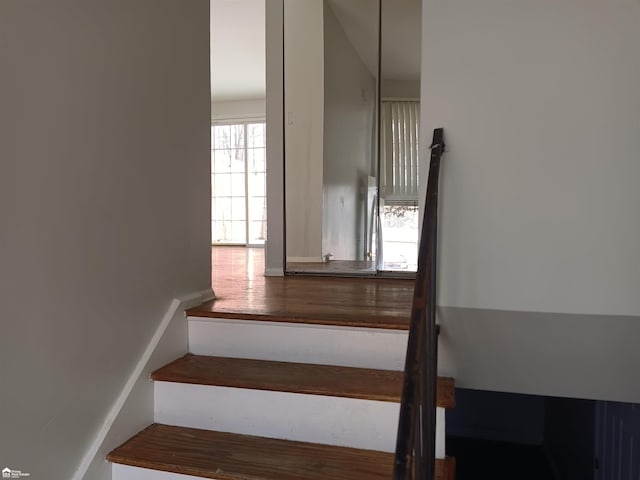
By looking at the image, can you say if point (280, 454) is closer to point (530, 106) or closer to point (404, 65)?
point (530, 106)

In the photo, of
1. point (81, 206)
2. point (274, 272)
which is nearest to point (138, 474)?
point (81, 206)

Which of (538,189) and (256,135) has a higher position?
(256,135)

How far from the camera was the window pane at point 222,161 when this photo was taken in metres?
7.34

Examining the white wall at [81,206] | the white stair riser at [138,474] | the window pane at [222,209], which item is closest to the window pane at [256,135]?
the window pane at [222,209]

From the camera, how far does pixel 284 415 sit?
1.54 meters

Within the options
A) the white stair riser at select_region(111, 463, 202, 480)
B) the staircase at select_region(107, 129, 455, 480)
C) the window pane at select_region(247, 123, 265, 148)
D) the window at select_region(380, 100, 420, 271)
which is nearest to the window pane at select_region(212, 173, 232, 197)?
the window pane at select_region(247, 123, 265, 148)

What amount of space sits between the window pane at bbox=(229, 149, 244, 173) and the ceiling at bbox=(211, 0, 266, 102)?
2.74 feet

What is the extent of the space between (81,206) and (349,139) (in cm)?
256

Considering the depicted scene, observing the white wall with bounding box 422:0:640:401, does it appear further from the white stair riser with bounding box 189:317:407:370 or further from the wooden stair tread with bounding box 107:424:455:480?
the wooden stair tread with bounding box 107:424:455:480

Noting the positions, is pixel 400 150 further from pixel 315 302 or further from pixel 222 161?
pixel 222 161

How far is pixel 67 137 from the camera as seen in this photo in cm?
129

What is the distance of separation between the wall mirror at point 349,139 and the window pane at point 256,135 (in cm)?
376

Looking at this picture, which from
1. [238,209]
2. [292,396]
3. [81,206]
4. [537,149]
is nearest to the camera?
[81,206]

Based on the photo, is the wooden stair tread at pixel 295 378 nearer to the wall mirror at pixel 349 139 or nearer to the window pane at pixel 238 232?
the wall mirror at pixel 349 139
